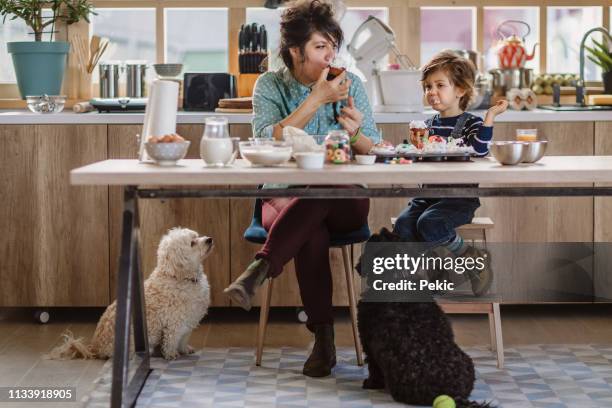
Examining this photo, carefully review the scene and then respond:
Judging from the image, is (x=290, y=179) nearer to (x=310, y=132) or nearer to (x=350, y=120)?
(x=350, y=120)

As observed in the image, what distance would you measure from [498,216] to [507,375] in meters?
0.92

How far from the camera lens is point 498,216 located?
4.07 metres

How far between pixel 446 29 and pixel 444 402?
2256mm

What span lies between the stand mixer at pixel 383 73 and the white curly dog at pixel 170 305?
3.22 feet

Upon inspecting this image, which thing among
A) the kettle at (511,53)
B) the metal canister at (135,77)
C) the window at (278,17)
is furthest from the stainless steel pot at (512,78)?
the metal canister at (135,77)

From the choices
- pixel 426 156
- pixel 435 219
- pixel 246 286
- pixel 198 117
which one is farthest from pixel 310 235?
pixel 198 117

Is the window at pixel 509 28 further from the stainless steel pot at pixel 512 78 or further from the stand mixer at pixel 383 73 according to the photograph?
the stand mixer at pixel 383 73

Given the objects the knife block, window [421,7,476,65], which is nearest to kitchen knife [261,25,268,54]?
the knife block

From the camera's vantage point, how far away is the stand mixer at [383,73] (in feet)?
13.3

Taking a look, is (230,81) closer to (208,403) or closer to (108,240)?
(108,240)

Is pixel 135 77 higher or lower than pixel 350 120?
higher

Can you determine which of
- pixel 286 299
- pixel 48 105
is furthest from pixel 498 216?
pixel 48 105

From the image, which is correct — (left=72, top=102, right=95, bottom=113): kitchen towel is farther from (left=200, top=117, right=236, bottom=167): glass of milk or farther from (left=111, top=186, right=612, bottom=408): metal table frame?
(left=200, top=117, right=236, bottom=167): glass of milk

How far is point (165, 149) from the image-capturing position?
2789 mm
